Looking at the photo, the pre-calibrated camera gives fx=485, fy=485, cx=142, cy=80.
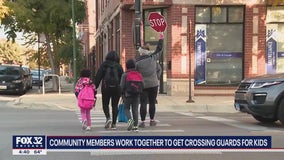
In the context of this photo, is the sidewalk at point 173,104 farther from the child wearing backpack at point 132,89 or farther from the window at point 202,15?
the child wearing backpack at point 132,89

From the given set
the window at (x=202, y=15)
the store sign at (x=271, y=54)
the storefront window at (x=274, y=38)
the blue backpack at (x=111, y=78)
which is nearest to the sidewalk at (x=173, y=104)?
the store sign at (x=271, y=54)

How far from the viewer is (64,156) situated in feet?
24.2

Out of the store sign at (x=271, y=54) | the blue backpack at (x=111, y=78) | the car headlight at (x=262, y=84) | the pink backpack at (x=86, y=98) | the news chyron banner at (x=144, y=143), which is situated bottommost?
the news chyron banner at (x=144, y=143)

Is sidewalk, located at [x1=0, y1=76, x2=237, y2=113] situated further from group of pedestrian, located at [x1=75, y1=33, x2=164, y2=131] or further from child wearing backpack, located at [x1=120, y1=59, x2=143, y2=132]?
child wearing backpack, located at [x1=120, y1=59, x2=143, y2=132]

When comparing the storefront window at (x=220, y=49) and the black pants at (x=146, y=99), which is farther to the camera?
the storefront window at (x=220, y=49)

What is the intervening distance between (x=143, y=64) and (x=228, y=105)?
21.7ft

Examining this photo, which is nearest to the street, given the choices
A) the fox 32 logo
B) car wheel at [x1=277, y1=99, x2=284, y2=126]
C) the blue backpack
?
car wheel at [x1=277, y1=99, x2=284, y2=126]

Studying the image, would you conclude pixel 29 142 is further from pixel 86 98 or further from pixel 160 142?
pixel 86 98

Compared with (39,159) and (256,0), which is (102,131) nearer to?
(39,159)

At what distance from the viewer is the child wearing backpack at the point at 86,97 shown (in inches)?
408

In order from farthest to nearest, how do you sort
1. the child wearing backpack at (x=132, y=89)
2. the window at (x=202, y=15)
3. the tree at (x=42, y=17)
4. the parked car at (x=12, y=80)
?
1. the parked car at (x=12, y=80)
2. the tree at (x=42, y=17)
3. the window at (x=202, y=15)
4. the child wearing backpack at (x=132, y=89)

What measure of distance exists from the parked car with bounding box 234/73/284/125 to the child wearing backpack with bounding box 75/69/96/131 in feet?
11.8

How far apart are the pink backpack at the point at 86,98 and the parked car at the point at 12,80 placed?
14.8 meters

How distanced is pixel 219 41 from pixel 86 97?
1111cm
